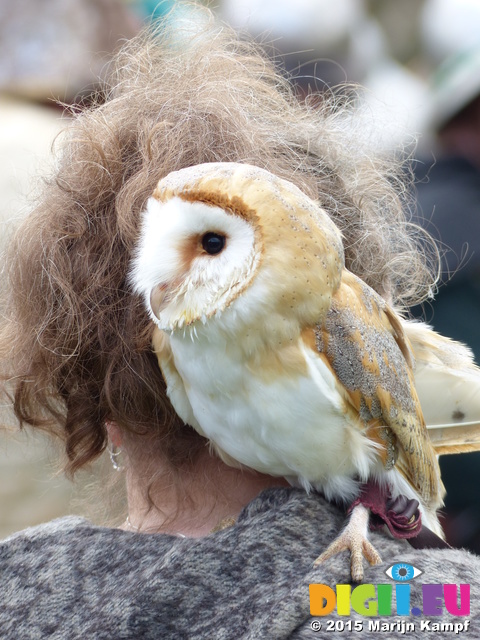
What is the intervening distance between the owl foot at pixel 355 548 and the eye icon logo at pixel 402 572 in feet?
0.11

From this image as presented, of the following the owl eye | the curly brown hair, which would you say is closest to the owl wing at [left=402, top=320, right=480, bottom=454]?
the curly brown hair

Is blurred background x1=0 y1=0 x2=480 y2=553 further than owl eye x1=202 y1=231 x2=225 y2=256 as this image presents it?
Yes

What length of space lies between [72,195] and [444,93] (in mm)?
2276

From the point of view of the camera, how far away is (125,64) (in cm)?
167

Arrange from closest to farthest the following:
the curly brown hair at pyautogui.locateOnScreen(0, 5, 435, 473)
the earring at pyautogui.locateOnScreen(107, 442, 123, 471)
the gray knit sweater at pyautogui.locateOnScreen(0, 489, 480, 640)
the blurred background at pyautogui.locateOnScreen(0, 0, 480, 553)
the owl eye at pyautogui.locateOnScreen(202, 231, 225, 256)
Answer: the gray knit sweater at pyautogui.locateOnScreen(0, 489, 480, 640), the owl eye at pyautogui.locateOnScreen(202, 231, 225, 256), the curly brown hair at pyautogui.locateOnScreen(0, 5, 435, 473), the earring at pyautogui.locateOnScreen(107, 442, 123, 471), the blurred background at pyautogui.locateOnScreen(0, 0, 480, 553)

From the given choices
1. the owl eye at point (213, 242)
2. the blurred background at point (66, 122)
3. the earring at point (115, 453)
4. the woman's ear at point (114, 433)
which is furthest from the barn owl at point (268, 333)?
the blurred background at point (66, 122)

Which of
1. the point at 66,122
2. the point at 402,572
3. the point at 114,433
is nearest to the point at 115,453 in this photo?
the point at 114,433

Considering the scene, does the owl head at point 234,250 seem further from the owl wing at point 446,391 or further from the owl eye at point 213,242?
the owl wing at point 446,391

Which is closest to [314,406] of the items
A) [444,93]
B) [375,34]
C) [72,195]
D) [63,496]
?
[72,195]

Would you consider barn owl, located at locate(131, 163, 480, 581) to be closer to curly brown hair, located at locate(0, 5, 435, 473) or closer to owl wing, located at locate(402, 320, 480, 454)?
curly brown hair, located at locate(0, 5, 435, 473)

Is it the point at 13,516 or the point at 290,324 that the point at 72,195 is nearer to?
the point at 290,324

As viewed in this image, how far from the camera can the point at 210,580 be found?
3.61ft

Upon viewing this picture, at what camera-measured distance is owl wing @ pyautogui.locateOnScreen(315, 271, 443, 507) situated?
122 centimetres

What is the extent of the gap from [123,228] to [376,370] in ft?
1.51
